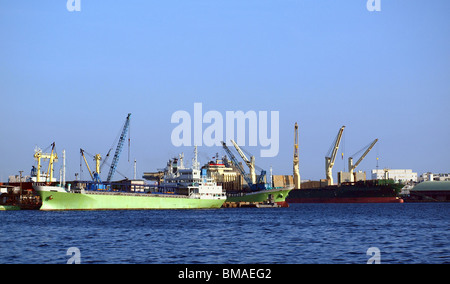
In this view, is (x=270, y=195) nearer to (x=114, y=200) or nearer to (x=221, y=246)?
(x=114, y=200)

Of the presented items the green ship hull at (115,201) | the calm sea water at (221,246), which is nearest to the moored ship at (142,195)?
the green ship hull at (115,201)

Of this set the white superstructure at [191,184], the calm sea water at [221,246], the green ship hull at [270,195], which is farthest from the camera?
the green ship hull at [270,195]

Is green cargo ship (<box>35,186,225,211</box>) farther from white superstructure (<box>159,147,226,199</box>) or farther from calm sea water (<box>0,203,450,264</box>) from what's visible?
calm sea water (<box>0,203,450,264</box>)

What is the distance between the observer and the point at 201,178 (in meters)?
131

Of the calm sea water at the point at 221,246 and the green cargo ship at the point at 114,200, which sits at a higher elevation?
the green cargo ship at the point at 114,200

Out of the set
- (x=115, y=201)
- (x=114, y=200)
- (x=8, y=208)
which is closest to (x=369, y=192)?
(x=115, y=201)

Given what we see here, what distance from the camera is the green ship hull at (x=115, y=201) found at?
A: 110188 millimetres

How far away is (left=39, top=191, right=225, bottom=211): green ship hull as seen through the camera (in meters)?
110

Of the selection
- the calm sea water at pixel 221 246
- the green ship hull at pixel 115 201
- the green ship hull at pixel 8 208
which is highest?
the green ship hull at pixel 115 201

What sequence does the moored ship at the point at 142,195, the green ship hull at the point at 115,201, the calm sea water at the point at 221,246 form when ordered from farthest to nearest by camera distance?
the moored ship at the point at 142,195 → the green ship hull at the point at 115,201 → the calm sea water at the point at 221,246

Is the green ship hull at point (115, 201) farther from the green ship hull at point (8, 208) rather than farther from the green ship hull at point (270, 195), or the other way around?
the green ship hull at point (270, 195)

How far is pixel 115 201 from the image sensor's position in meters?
116
